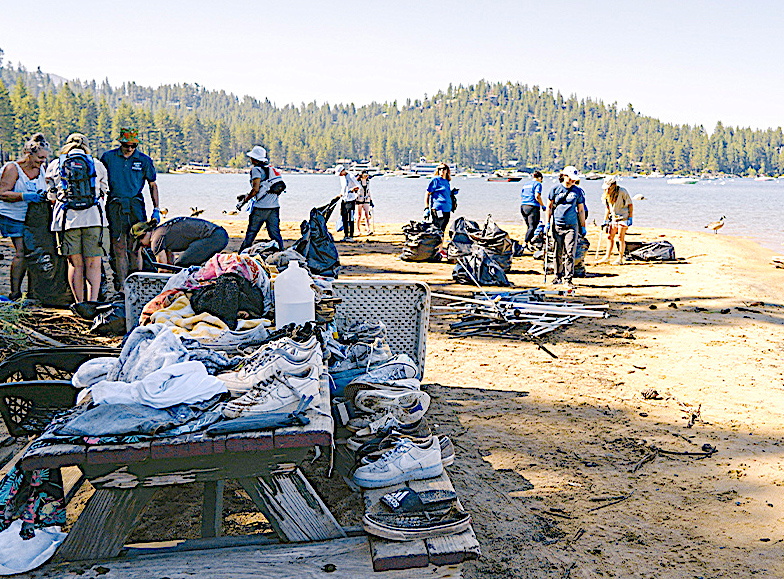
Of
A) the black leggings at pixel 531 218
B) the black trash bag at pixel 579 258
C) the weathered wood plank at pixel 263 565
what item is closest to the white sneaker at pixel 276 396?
the weathered wood plank at pixel 263 565

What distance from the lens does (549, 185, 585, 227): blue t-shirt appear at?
10961 millimetres

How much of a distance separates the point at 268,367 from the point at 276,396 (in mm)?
244

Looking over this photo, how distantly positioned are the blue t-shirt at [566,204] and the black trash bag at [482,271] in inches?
49.5

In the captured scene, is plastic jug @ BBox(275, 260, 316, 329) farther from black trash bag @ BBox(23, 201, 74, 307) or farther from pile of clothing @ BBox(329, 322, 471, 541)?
black trash bag @ BBox(23, 201, 74, 307)

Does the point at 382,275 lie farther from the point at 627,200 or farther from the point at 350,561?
the point at 350,561

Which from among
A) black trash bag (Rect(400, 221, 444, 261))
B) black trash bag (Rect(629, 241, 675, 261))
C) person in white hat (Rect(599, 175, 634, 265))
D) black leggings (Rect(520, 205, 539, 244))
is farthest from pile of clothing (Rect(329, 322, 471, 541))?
black trash bag (Rect(629, 241, 675, 261))

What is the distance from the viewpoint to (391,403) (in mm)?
3607

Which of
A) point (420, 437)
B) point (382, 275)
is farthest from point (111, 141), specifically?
point (420, 437)

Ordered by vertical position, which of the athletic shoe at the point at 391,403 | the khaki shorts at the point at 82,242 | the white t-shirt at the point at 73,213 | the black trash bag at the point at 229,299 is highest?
the white t-shirt at the point at 73,213

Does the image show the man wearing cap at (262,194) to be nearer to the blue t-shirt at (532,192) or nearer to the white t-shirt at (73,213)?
the white t-shirt at (73,213)

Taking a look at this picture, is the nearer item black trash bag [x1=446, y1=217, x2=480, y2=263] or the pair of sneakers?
the pair of sneakers

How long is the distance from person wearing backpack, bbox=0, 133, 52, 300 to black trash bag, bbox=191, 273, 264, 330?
14.6 ft

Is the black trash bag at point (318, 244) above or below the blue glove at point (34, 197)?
below

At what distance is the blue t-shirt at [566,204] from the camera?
11.0m
